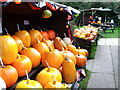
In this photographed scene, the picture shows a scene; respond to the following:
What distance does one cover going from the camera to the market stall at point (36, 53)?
7.20ft

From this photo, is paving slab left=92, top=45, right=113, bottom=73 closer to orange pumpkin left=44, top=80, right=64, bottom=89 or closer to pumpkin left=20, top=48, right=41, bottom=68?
pumpkin left=20, top=48, right=41, bottom=68

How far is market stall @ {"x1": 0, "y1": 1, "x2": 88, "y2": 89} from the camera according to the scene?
2193 mm

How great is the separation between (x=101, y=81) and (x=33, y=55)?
272 cm

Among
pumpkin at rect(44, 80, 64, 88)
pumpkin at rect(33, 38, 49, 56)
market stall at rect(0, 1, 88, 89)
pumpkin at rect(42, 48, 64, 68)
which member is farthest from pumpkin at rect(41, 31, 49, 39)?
pumpkin at rect(44, 80, 64, 88)

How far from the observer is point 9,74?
212cm

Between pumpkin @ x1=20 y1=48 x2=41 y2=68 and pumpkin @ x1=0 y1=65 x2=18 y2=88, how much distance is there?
50 cm

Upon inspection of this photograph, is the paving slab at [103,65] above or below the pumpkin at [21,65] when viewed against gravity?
below

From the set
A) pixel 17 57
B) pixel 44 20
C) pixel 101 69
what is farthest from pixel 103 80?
pixel 17 57

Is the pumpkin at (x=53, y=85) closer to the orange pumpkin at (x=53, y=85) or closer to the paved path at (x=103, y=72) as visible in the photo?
the orange pumpkin at (x=53, y=85)

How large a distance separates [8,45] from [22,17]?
1.79 meters

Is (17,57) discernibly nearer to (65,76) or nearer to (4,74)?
(4,74)

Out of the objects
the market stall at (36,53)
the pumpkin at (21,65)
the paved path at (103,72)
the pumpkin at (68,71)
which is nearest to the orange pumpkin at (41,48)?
the market stall at (36,53)

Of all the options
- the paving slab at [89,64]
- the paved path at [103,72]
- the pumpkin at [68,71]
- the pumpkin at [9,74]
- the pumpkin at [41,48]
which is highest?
the pumpkin at [41,48]

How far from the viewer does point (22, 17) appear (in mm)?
3887
